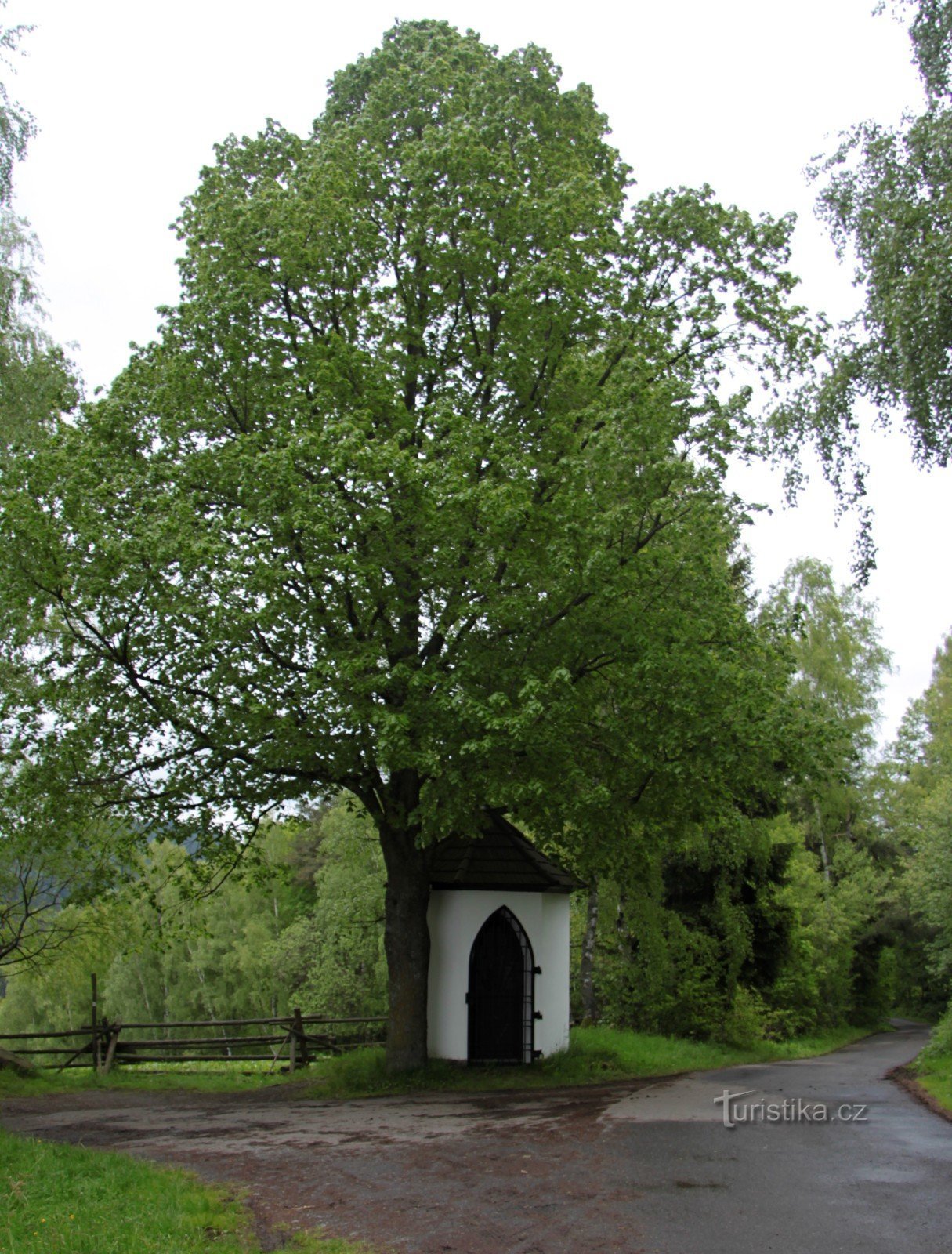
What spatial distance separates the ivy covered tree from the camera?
42.4ft

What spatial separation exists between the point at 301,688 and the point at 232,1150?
17.9 feet

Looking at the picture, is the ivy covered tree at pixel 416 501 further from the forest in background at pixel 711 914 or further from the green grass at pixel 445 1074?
the forest in background at pixel 711 914

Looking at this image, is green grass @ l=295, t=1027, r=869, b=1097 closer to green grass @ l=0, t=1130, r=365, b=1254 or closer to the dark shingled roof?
the dark shingled roof

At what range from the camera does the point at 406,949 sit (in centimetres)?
1598

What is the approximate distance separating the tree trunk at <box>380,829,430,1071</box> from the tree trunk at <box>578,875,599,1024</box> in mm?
7515

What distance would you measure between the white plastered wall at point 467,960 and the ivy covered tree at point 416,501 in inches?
42.2

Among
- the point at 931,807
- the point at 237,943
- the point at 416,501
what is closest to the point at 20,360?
the point at 416,501

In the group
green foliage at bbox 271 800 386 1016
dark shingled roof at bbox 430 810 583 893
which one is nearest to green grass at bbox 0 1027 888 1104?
dark shingled roof at bbox 430 810 583 893

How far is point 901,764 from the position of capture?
45.5m

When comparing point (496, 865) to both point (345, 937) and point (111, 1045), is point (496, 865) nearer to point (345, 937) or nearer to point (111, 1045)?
point (111, 1045)

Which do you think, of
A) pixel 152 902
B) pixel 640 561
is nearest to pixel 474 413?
pixel 640 561

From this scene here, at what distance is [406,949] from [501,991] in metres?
2.47

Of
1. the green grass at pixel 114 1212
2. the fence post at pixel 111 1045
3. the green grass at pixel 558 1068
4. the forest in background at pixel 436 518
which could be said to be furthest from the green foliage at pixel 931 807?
the green grass at pixel 114 1212

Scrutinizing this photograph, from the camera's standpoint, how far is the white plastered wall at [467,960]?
1683 cm
